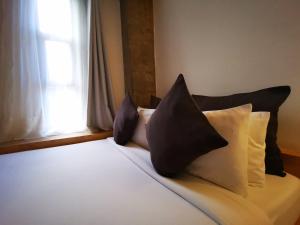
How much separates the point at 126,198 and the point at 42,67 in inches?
Answer: 67.0

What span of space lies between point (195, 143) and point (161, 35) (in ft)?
5.65

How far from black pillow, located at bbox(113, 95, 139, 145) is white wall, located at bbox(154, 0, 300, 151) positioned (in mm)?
666

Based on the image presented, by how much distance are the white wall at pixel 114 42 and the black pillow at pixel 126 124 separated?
2.50 ft

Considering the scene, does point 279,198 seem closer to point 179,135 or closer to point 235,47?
point 179,135

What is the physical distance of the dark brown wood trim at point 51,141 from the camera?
1.72 metres

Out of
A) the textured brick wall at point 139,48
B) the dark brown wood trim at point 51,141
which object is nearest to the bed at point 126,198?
the dark brown wood trim at point 51,141

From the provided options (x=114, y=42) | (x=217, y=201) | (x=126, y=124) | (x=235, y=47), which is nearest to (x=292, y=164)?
(x=217, y=201)

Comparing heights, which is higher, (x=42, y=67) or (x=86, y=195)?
(x=42, y=67)

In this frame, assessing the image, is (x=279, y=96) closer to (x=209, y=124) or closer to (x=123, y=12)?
(x=209, y=124)

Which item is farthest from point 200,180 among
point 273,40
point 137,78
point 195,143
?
point 137,78

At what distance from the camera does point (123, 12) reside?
235 centimetres

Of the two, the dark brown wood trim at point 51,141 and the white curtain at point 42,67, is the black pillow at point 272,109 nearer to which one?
the dark brown wood trim at point 51,141

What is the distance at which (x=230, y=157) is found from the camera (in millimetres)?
878

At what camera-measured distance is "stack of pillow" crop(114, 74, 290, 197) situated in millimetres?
881
